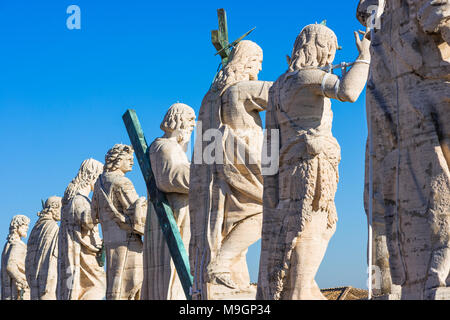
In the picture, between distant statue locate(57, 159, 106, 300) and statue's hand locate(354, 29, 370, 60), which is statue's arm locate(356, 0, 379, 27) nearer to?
statue's hand locate(354, 29, 370, 60)

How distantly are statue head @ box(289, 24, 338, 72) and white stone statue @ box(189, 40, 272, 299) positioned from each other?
5.02 feet

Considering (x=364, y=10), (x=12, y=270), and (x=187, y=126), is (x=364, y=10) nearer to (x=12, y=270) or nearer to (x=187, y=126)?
(x=187, y=126)

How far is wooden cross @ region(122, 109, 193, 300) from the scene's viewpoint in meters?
13.2

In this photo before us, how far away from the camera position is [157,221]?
14391mm

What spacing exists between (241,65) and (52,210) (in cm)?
940

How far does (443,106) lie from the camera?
827 cm

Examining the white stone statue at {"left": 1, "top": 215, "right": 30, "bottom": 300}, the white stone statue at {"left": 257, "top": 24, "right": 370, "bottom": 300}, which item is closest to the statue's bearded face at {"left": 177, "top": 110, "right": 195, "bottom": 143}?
the white stone statue at {"left": 257, "top": 24, "right": 370, "bottom": 300}

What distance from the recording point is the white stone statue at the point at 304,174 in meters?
10.4

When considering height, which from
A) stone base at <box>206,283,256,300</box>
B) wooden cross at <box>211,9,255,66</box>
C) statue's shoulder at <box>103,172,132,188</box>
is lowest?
stone base at <box>206,283,256,300</box>

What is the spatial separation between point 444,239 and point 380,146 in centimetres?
131
